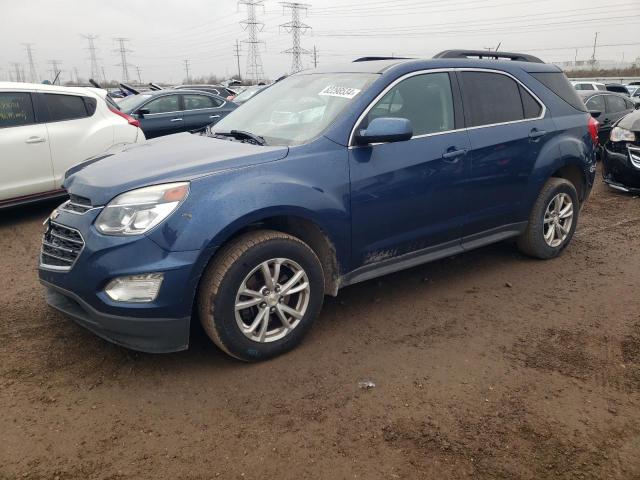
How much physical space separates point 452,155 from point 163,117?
26.4ft

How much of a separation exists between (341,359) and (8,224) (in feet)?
16.5

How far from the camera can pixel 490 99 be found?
14.1 ft

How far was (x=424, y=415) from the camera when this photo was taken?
2691mm

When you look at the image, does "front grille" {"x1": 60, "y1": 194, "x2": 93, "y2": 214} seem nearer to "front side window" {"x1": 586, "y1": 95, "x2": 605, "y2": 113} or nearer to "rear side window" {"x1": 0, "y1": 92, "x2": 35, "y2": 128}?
"rear side window" {"x1": 0, "y1": 92, "x2": 35, "y2": 128}

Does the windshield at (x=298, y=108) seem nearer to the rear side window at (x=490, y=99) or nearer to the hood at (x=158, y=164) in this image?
the hood at (x=158, y=164)

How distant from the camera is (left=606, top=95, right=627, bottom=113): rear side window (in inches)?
461

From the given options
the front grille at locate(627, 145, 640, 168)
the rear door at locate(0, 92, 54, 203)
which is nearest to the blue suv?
the rear door at locate(0, 92, 54, 203)

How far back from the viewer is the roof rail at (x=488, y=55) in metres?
4.39

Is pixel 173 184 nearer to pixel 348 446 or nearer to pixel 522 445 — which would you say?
pixel 348 446

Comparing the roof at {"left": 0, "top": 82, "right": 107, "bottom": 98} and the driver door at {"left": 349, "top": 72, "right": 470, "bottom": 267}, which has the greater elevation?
the roof at {"left": 0, "top": 82, "right": 107, "bottom": 98}

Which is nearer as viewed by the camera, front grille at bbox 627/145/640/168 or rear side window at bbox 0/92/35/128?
rear side window at bbox 0/92/35/128

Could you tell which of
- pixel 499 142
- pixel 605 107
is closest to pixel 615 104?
pixel 605 107

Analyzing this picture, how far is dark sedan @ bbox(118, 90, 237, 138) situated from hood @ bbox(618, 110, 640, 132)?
6.84 m

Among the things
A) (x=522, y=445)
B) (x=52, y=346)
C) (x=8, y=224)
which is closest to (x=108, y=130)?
(x=8, y=224)
